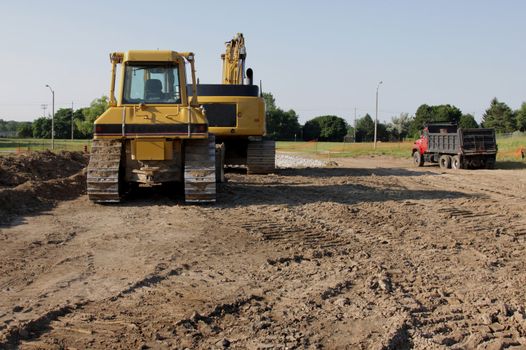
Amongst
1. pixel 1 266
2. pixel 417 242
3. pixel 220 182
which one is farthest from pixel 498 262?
pixel 220 182

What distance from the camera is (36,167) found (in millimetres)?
19125

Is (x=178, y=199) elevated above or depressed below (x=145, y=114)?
below

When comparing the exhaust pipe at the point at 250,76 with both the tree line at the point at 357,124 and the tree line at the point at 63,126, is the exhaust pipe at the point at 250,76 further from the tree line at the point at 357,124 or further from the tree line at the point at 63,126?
the tree line at the point at 357,124

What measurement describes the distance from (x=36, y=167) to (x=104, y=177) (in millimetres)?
9152

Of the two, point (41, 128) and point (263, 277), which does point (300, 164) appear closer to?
point (263, 277)

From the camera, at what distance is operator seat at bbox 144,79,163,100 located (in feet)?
39.3

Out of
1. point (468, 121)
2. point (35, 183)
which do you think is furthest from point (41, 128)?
point (35, 183)

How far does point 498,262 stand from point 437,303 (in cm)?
204

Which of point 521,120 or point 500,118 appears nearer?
point 521,120

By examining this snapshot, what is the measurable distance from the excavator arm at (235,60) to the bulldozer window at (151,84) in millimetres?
8481

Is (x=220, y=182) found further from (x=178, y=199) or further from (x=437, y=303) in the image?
(x=437, y=303)

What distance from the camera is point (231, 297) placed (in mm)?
5363

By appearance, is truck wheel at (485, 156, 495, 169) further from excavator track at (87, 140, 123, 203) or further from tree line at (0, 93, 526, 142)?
tree line at (0, 93, 526, 142)

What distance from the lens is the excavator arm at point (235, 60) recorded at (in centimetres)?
2052
